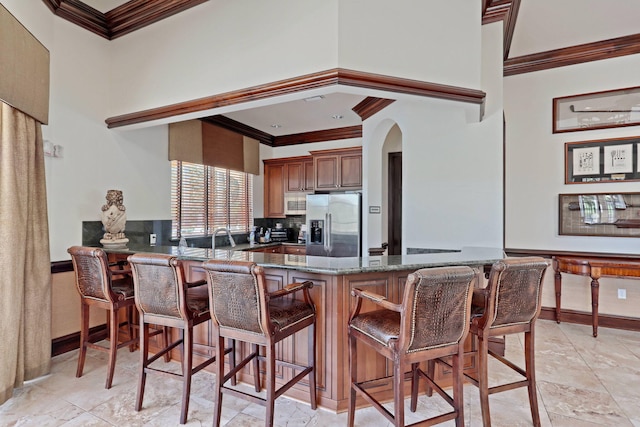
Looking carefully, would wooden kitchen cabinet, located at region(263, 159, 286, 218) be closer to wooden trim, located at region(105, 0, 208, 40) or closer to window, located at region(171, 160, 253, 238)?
window, located at region(171, 160, 253, 238)

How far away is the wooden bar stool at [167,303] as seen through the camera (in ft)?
6.80

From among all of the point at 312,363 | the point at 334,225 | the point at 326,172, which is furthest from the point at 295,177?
the point at 312,363

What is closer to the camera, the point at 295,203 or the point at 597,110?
the point at 597,110

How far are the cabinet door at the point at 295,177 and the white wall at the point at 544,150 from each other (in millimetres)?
3194

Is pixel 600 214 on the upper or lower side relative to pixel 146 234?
upper

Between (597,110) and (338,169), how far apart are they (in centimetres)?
329

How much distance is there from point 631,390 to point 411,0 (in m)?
3.29

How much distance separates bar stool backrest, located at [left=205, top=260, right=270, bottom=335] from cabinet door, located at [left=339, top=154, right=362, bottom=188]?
359 cm

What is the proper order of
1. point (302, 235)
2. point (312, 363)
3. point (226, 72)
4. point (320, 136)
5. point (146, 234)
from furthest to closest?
1. point (302, 235)
2. point (320, 136)
3. point (146, 234)
4. point (226, 72)
5. point (312, 363)

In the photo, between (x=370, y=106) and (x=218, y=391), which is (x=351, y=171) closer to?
(x=370, y=106)

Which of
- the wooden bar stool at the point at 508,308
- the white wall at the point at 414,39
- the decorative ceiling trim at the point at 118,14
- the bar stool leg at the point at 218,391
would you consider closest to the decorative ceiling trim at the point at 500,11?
the white wall at the point at 414,39

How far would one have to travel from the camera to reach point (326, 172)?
5430 mm

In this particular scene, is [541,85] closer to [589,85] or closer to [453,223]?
[589,85]

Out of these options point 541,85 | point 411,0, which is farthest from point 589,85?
point 411,0
